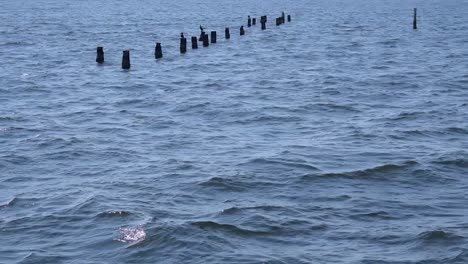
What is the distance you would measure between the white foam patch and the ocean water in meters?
0.05

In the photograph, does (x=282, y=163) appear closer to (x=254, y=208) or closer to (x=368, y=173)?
(x=368, y=173)

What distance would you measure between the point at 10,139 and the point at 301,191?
9.66 m

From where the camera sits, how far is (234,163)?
72.4 ft

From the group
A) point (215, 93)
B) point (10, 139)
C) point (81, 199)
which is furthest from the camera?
point (215, 93)

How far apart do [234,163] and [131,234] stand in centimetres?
610

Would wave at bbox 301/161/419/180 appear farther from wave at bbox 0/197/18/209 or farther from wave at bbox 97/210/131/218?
wave at bbox 0/197/18/209

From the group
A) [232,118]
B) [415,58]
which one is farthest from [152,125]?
[415,58]

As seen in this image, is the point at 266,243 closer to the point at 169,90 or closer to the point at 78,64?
the point at 169,90

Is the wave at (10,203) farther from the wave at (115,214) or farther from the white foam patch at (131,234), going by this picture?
the white foam patch at (131,234)

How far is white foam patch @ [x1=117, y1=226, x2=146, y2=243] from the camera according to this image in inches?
636

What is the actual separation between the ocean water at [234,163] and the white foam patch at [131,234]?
0.05 metres

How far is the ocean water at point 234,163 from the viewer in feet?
53.0

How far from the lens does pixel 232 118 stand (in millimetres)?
28891

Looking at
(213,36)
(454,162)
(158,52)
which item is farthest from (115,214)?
(213,36)
